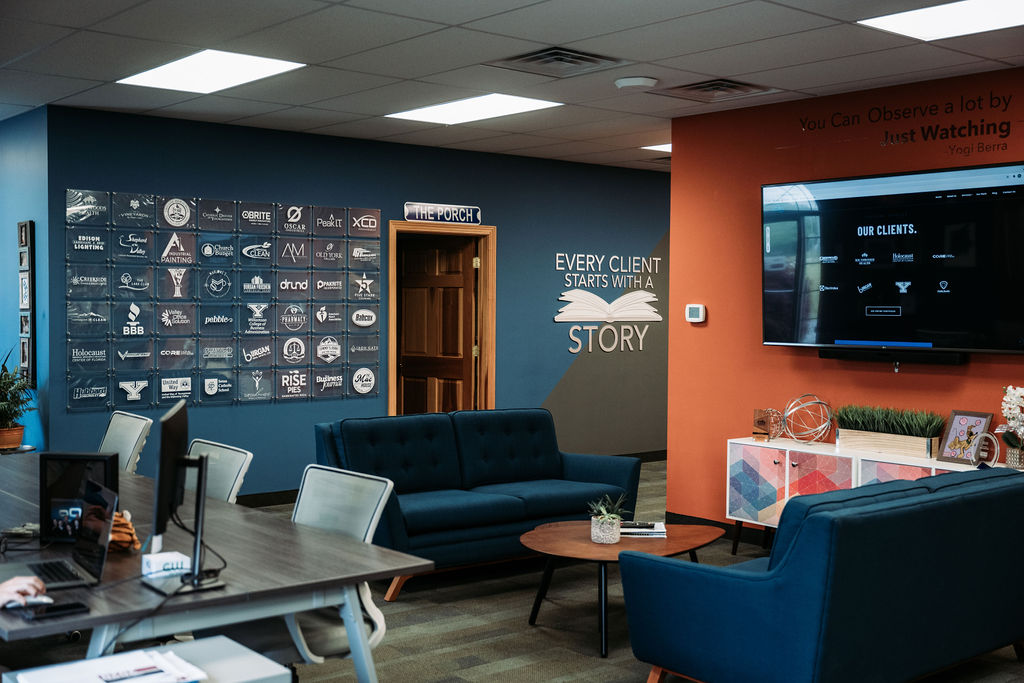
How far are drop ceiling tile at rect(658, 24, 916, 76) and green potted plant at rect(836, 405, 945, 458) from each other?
198 centimetres

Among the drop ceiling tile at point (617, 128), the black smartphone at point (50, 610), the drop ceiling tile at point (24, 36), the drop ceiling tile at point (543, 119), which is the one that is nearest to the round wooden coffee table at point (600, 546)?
the black smartphone at point (50, 610)

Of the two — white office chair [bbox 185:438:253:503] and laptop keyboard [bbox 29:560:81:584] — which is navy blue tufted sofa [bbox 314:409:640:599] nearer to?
white office chair [bbox 185:438:253:503]

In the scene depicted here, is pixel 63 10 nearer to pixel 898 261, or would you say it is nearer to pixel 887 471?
pixel 898 261

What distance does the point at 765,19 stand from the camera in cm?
451

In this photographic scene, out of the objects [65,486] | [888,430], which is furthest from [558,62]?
[65,486]

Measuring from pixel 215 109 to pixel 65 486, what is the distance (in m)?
4.09

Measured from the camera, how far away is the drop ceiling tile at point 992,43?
4.69 m

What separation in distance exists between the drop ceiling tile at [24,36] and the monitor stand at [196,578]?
2.99 m

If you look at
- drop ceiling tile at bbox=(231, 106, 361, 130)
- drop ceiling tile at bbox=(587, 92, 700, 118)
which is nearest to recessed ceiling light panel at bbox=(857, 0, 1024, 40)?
drop ceiling tile at bbox=(587, 92, 700, 118)

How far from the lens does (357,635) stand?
2906 millimetres

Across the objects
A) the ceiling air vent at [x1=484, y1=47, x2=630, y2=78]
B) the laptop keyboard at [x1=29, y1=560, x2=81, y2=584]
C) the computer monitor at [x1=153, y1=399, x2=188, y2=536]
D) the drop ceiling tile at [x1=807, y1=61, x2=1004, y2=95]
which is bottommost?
the laptop keyboard at [x1=29, y1=560, x2=81, y2=584]

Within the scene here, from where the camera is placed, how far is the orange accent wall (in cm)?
548

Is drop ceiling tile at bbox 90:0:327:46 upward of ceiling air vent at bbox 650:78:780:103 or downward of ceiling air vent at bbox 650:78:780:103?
upward

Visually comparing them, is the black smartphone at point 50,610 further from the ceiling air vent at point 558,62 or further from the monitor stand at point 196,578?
the ceiling air vent at point 558,62
